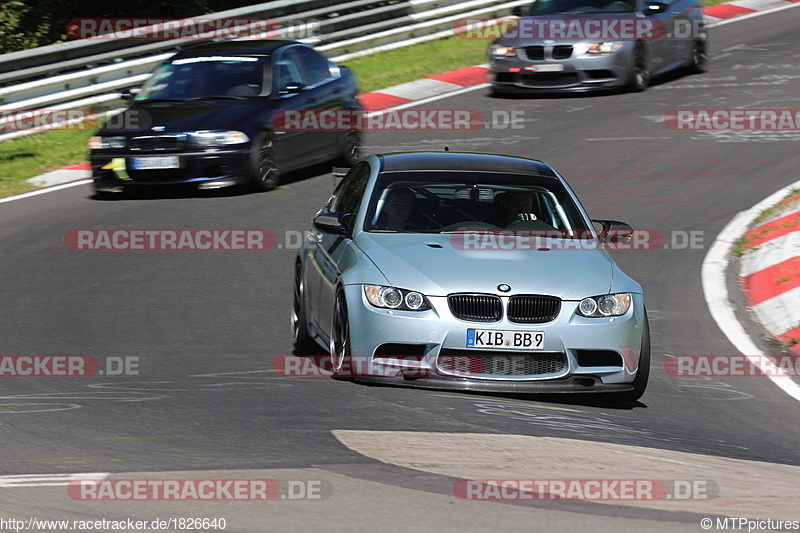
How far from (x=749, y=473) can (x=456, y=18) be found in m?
19.6

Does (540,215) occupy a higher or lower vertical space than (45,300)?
higher

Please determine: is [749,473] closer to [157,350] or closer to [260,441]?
[260,441]

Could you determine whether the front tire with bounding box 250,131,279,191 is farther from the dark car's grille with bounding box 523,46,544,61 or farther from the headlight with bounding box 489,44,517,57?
the dark car's grille with bounding box 523,46,544,61

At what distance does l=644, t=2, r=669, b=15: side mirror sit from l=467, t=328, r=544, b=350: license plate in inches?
536

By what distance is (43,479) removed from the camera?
5.83 metres

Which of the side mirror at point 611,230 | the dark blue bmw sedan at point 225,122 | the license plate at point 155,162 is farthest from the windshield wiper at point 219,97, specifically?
the side mirror at point 611,230

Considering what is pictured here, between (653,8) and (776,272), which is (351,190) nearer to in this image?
(776,272)

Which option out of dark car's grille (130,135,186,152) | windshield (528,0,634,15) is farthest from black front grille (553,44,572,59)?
dark car's grille (130,135,186,152)

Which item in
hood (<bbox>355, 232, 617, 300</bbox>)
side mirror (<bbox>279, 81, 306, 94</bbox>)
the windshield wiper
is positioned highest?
hood (<bbox>355, 232, 617, 300</bbox>)

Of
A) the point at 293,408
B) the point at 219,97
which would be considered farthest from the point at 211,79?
the point at 293,408

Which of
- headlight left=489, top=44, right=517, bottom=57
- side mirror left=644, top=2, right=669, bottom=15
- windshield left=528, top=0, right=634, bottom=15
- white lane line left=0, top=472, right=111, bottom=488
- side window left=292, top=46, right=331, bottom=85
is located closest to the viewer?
white lane line left=0, top=472, right=111, bottom=488

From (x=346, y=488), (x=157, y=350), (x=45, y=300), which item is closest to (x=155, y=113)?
(x=45, y=300)

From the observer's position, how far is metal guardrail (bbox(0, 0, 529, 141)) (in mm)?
18344

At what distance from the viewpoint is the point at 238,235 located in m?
13.1
